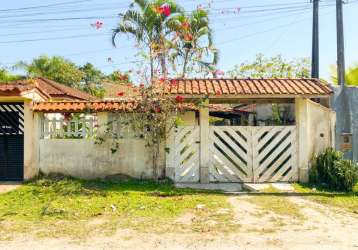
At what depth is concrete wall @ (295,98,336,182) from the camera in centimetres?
1028

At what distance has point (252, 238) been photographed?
18.5ft

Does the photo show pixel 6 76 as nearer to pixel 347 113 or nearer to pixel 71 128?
pixel 71 128

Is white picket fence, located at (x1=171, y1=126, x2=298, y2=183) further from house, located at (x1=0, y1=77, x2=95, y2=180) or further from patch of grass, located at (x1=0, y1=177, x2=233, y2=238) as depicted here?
house, located at (x1=0, y1=77, x2=95, y2=180)

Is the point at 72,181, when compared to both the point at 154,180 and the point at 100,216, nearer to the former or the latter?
the point at 154,180

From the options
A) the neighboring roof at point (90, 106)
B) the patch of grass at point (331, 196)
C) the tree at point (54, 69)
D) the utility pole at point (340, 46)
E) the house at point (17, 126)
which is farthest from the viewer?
the tree at point (54, 69)

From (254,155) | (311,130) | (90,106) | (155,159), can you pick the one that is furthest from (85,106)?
(311,130)

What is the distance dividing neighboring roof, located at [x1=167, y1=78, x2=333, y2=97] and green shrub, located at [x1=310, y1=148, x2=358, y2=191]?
5.55ft

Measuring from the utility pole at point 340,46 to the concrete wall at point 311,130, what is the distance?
2606mm

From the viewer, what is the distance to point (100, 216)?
7.02 metres

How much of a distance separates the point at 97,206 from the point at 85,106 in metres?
3.54

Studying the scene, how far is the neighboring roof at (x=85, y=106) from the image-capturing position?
1016 centimetres

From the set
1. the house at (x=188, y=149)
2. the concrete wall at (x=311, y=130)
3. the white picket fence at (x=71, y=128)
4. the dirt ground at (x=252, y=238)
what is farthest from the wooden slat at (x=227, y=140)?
the dirt ground at (x=252, y=238)

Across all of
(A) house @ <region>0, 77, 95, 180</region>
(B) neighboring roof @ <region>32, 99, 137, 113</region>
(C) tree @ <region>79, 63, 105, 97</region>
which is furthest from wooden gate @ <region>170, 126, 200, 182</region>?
(C) tree @ <region>79, 63, 105, 97</region>

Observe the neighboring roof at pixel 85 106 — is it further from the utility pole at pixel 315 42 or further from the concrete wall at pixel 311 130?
the utility pole at pixel 315 42
